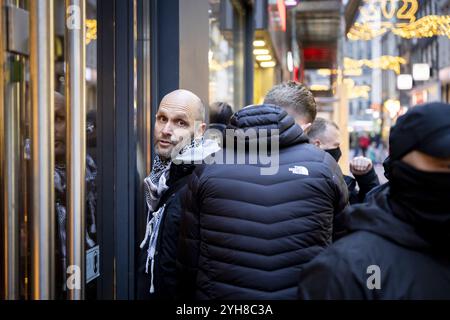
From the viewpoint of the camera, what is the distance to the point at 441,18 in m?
9.38

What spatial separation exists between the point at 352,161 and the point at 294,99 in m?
1.53

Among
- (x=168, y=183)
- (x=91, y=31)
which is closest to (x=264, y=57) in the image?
(x=91, y=31)

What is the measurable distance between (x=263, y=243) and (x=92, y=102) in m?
1.62

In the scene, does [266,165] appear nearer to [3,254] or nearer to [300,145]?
[300,145]

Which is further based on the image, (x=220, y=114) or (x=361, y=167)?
(x=220, y=114)

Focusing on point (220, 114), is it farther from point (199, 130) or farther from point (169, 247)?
point (169, 247)

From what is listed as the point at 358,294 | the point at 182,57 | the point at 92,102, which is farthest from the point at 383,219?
the point at 182,57

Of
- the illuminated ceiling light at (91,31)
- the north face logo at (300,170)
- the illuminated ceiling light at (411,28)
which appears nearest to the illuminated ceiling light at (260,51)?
the illuminated ceiling light at (411,28)

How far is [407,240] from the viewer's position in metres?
1.70

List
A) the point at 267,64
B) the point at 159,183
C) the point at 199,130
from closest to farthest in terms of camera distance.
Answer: the point at 159,183, the point at 199,130, the point at 267,64

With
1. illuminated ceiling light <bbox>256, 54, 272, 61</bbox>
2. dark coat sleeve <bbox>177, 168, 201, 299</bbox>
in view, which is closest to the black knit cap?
dark coat sleeve <bbox>177, 168, 201, 299</bbox>

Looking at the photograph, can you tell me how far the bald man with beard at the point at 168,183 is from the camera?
2973 mm

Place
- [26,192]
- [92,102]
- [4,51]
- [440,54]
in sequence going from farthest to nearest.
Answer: [440,54] < [92,102] < [26,192] < [4,51]

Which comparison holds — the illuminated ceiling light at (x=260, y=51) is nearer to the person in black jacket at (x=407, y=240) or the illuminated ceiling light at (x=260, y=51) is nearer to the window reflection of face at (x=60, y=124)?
the window reflection of face at (x=60, y=124)
